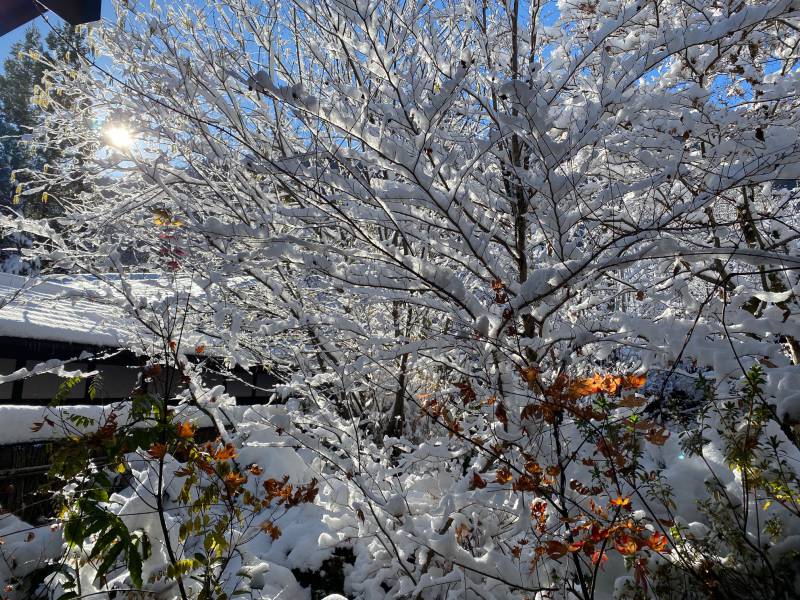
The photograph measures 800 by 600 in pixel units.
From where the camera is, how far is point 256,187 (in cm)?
317

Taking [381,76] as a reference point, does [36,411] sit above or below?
below

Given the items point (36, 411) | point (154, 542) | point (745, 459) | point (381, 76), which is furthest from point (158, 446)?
point (36, 411)

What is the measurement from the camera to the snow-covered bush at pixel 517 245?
2.08 m

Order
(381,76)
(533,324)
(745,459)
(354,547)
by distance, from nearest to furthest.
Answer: (381,76) < (745,459) < (533,324) < (354,547)

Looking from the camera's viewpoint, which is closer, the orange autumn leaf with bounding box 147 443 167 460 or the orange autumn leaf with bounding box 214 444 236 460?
the orange autumn leaf with bounding box 147 443 167 460

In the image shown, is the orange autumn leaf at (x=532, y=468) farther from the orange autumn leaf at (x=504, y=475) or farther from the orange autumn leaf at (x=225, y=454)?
the orange autumn leaf at (x=225, y=454)

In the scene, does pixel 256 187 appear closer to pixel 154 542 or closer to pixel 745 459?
pixel 154 542

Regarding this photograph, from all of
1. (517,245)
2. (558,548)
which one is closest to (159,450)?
(558,548)

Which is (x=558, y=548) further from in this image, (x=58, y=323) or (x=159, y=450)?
(x=58, y=323)

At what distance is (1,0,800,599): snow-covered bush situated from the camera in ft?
6.84

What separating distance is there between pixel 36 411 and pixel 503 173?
705 cm

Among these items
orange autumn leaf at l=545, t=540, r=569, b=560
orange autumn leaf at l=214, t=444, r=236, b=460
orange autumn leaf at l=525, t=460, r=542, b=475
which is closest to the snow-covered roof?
orange autumn leaf at l=214, t=444, r=236, b=460

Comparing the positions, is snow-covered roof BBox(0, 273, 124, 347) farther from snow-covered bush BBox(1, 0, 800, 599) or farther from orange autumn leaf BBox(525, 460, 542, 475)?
orange autumn leaf BBox(525, 460, 542, 475)

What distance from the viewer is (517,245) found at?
2.96m
